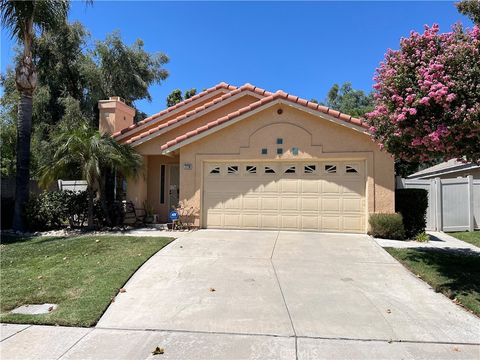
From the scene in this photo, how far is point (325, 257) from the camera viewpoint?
30.5ft

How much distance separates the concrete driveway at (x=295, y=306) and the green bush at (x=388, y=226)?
7.34ft

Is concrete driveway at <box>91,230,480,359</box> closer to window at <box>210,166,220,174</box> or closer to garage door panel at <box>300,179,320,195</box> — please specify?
garage door panel at <box>300,179,320,195</box>

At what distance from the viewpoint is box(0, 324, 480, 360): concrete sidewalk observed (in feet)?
15.2

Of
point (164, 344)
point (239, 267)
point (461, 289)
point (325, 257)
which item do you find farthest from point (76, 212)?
point (461, 289)

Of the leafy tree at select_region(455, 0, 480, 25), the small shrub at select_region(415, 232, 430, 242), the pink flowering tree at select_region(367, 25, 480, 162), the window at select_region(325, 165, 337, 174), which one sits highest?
the leafy tree at select_region(455, 0, 480, 25)

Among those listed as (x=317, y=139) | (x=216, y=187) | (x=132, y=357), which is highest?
(x=317, y=139)

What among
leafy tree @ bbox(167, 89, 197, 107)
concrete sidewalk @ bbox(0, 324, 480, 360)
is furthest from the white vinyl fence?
leafy tree @ bbox(167, 89, 197, 107)

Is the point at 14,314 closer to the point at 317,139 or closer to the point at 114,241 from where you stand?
the point at 114,241

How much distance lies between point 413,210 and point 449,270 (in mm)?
4095

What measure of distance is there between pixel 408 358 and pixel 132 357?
3100 millimetres

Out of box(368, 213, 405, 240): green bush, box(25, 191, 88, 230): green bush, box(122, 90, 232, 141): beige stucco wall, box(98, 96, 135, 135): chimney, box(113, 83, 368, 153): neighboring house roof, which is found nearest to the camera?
box(368, 213, 405, 240): green bush

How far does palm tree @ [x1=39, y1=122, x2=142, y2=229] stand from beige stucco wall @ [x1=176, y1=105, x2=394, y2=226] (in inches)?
85.5

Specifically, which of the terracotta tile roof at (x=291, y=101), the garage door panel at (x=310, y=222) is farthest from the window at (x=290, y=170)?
the terracotta tile roof at (x=291, y=101)

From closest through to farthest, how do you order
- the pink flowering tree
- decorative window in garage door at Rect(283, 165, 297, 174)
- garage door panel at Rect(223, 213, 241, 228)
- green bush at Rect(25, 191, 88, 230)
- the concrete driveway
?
the concrete driveway < the pink flowering tree < decorative window in garage door at Rect(283, 165, 297, 174) < garage door panel at Rect(223, 213, 241, 228) < green bush at Rect(25, 191, 88, 230)
